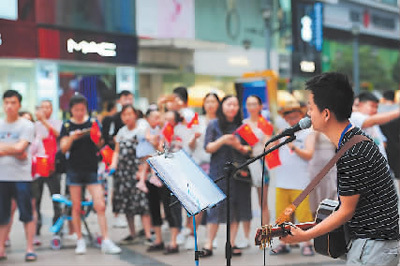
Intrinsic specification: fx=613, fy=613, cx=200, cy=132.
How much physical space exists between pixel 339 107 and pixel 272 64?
16.5 m

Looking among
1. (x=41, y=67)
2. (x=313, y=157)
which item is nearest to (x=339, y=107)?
(x=313, y=157)

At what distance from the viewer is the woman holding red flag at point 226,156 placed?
6.45m

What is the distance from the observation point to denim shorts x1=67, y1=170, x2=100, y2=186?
6.72m

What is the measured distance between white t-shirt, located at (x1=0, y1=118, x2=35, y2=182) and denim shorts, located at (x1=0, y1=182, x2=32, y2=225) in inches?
2.9

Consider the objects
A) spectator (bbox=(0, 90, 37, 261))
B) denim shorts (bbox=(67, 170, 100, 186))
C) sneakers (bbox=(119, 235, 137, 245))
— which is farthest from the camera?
sneakers (bbox=(119, 235, 137, 245))

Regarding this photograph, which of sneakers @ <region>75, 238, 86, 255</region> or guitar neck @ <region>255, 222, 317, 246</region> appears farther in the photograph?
sneakers @ <region>75, 238, 86, 255</region>

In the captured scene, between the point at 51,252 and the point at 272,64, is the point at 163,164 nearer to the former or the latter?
the point at 51,252

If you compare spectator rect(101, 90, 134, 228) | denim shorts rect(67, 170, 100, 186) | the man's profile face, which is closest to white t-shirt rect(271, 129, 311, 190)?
denim shorts rect(67, 170, 100, 186)

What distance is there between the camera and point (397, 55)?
28328 millimetres

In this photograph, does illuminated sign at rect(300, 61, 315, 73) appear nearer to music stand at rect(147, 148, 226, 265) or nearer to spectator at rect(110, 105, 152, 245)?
spectator at rect(110, 105, 152, 245)

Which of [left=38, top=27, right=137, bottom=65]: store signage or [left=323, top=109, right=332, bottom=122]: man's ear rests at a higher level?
[left=38, top=27, right=137, bottom=65]: store signage

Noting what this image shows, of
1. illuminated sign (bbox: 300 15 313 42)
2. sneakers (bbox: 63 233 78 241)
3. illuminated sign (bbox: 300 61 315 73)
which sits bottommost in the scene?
sneakers (bbox: 63 233 78 241)

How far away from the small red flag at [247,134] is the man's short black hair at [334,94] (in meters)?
3.48

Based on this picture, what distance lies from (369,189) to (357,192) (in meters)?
0.06
